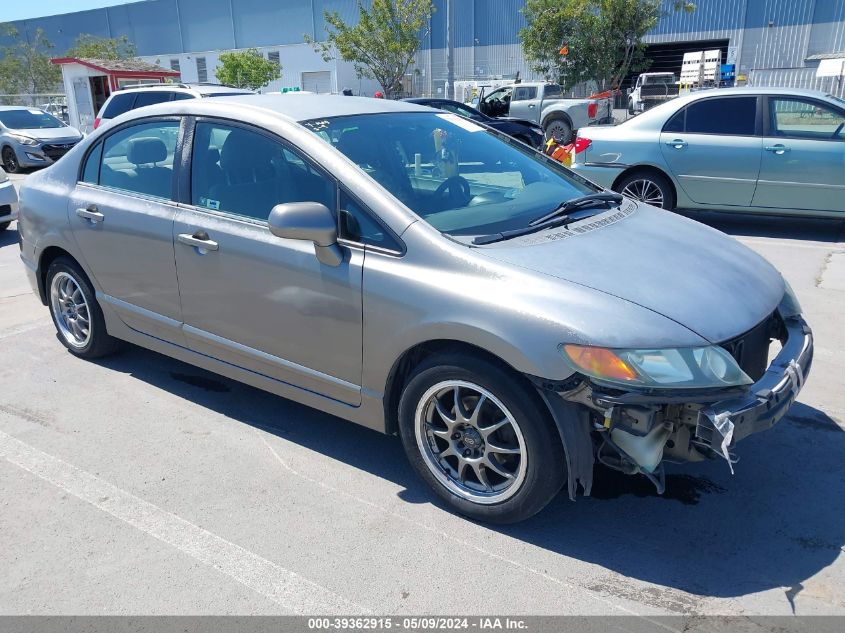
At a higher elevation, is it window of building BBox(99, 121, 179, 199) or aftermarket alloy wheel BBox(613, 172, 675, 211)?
window of building BBox(99, 121, 179, 199)

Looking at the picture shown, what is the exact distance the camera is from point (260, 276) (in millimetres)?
3451

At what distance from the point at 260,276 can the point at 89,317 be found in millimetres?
1878

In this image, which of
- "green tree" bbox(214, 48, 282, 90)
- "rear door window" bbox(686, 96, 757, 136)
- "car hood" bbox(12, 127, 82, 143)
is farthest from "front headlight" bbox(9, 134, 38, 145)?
"green tree" bbox(214, 48, 282, 90)

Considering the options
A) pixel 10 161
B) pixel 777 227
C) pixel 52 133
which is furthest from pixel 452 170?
pixel 10 161

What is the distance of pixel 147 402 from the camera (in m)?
4.32

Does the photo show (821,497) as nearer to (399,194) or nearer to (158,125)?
(399,194)

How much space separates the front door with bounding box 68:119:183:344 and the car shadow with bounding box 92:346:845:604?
83 centimetres

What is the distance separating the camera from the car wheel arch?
846 cm

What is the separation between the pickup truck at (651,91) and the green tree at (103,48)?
35.9 meters

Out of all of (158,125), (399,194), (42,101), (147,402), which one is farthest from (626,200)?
(42,101)

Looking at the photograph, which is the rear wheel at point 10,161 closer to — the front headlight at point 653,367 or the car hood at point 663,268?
the car hood at point 663,268

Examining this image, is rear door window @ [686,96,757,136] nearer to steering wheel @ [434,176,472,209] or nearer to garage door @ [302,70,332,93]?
steering wheel @ [434,176,472,209]

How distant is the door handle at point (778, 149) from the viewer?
7848mm

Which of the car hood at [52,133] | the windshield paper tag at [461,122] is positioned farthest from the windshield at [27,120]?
the windshield paper tag at [461,122]
